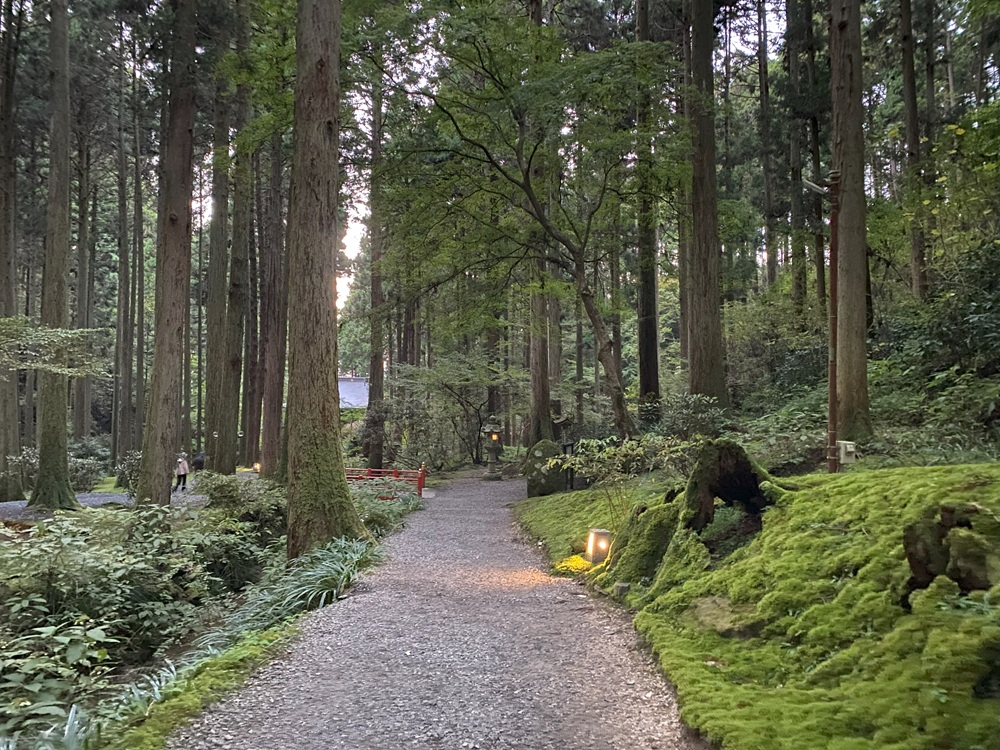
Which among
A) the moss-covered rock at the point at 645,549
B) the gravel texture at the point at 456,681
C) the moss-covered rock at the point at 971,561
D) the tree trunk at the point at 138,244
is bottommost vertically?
the gravel texture at the point at 456,681

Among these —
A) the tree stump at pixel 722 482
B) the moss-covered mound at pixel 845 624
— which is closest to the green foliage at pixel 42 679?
the moss-covered mound at pixel 845 624

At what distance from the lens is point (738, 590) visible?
439 cm

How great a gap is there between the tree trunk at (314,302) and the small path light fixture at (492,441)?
14.0m

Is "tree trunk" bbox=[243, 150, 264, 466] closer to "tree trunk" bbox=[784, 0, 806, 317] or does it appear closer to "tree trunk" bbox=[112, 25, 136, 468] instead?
"tree trunk" bbox=[112, 25, 136, 468]

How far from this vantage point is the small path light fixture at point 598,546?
714 centimetres

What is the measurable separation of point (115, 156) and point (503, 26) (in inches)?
799

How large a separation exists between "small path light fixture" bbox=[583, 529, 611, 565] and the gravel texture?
63cm

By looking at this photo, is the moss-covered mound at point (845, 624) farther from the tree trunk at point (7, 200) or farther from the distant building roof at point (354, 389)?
the distant building roof at point (354, 389)

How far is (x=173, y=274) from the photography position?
10883mm

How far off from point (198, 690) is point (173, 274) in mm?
8849

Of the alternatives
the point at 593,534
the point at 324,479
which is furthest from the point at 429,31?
the point at 593,534

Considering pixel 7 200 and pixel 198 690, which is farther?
pixel 7 200

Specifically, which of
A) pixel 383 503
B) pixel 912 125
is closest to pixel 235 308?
pixel 383 503

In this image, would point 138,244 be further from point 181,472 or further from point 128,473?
point 181,472
